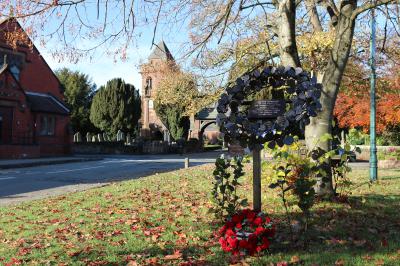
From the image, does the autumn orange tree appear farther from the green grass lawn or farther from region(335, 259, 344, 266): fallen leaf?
region(335, 259, 344, 266): fallen leaf

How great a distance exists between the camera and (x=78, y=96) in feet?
215

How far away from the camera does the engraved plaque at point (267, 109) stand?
20.1 feet

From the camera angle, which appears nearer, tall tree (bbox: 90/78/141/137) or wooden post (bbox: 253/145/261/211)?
wooden post (bbox: 253/145/261/211)

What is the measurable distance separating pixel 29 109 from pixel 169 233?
1232 inches

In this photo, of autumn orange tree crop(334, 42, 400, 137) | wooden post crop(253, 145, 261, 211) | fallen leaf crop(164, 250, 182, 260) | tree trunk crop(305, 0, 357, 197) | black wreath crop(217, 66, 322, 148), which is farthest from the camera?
autumn orange tree crop(334, 42, 400, 137)

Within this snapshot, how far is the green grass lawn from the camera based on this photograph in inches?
221

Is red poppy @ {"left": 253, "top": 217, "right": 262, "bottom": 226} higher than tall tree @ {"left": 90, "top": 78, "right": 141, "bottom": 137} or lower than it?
lower

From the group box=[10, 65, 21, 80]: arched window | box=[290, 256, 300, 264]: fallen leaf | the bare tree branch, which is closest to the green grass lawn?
box=[290, 256, 300, 264]: fallen leaf

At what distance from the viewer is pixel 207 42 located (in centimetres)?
1177

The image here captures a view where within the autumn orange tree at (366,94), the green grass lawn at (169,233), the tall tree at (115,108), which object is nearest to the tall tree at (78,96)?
the tall tree at (115,108)

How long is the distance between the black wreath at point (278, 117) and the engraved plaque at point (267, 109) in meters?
0.07

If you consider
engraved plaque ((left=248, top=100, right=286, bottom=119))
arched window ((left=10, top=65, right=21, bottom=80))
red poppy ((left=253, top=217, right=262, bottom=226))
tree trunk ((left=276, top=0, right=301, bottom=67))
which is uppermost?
arched window ((left=10, top=65, right=21, bottom=80))

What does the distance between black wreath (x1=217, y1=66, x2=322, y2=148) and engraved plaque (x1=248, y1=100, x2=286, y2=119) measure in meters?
0.07

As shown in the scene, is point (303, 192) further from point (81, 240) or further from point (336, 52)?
point (336, 52)
